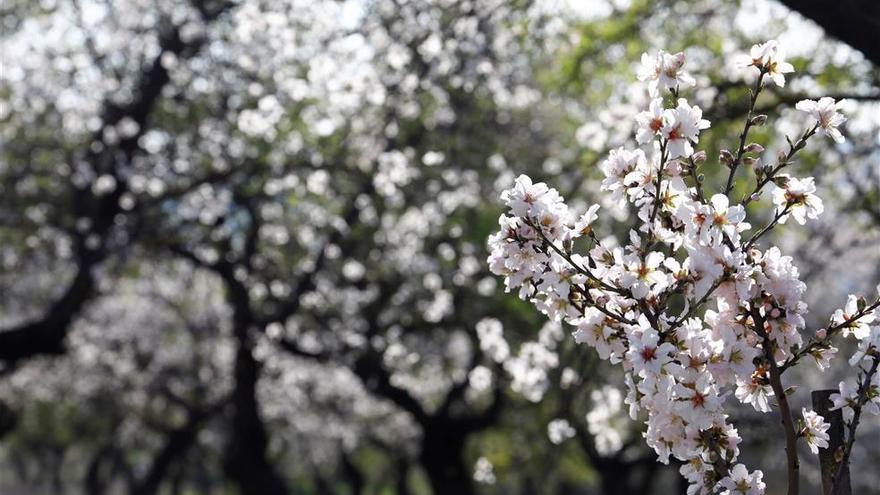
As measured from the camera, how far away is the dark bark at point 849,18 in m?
5.73

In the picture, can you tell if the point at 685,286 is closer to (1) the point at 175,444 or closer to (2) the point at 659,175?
(2) the point at 659,175

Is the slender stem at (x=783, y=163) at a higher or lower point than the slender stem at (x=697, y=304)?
higher

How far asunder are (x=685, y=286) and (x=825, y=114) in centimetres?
75

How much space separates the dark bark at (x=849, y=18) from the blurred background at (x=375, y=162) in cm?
1

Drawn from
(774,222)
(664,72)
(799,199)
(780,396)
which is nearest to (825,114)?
(799,199)

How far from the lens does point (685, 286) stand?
329cm

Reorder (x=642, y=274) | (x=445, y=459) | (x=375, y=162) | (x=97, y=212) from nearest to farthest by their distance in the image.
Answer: (x=642, y=274) → (x=375, y=162) → (x=97, y=212) → (x=445, y=459)

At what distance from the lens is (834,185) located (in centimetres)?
1365

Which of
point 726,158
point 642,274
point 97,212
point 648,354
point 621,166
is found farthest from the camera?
point 97,212

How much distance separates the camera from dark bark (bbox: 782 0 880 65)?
5.73 metres

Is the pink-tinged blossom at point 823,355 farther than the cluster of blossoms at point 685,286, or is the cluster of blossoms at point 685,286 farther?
the pink-tinged blossom at point 823,355

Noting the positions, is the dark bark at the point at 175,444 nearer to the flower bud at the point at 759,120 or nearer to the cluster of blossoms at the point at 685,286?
the cluster of blossoms at the point at 685,286

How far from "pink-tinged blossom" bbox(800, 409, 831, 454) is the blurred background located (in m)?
3.05

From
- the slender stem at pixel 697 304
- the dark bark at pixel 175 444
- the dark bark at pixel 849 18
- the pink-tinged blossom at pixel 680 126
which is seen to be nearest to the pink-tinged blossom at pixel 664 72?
the pink-tinged blossom at pixel 680 126
